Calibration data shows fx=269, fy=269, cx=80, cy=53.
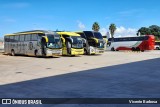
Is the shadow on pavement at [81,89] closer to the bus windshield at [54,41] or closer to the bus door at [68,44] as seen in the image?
the bus windshield at [54,41]

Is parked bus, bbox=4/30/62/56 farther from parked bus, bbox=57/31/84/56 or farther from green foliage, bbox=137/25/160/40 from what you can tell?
green foliage, bbox=137/25/160/40

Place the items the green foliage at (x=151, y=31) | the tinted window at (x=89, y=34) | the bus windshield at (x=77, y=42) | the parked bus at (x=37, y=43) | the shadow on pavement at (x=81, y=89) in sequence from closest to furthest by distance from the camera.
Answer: the shadow on pavement at (x=81, y=89)
the parked bus at (x=37, y=43)
the bus windshield at (x=77, y=42)
the tinted window at (x=89, y=34)
the green foliage at (x=151, y=31)

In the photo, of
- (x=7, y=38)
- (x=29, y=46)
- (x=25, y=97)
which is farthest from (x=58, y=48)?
(x=25, y=97)

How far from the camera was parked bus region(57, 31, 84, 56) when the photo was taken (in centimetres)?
2725

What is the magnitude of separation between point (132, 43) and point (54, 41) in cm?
2403

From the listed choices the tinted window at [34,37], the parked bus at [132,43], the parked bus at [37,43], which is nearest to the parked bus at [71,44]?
the parked bus at [37,43]

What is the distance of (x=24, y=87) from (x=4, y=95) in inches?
56.6

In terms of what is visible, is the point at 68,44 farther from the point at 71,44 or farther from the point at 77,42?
the point at 77,42

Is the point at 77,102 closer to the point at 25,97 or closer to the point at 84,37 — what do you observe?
the point at 25,97

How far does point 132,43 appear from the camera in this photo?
46.4m

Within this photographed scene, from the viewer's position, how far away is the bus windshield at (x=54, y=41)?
24984 mm

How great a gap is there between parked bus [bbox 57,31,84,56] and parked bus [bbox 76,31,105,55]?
2.15 metres

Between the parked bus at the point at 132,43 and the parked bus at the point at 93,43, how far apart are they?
16.0 metres

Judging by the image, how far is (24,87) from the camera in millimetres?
9656
